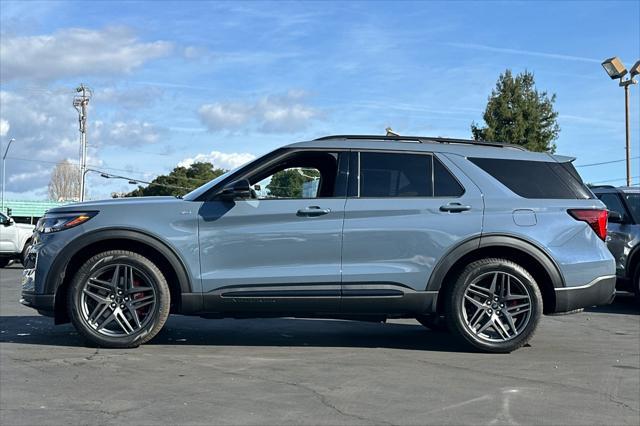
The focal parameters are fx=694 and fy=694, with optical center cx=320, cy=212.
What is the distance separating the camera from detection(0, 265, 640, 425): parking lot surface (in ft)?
14.6

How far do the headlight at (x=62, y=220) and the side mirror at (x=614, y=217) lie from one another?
7.34 meters

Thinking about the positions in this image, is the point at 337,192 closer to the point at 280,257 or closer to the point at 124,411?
the point at 280,257

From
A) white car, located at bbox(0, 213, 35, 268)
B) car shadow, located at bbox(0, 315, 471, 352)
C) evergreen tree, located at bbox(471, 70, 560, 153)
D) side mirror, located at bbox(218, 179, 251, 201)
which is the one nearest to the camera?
side mirror, located at bbox(218, 179, 251, 201)

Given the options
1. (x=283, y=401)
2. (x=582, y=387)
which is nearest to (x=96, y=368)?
(x=283, y=401)

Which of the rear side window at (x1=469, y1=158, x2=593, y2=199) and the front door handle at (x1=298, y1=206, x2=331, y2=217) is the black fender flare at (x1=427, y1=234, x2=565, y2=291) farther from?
the front door handle at (x1=298, y1=206, x2=331, y2=217)

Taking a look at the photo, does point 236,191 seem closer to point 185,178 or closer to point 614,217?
point 614,217

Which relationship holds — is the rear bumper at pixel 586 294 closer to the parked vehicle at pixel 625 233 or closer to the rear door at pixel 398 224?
the rear door at pixel 398 224

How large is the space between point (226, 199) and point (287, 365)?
5.11ft

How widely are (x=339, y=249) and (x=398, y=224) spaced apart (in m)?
0.58

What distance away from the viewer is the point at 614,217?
10.2m

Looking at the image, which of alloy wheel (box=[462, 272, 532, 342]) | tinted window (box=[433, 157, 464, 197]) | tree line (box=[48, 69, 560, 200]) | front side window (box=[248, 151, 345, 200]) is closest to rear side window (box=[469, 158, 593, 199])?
tinted window (box=[433, 157, 464, 197])

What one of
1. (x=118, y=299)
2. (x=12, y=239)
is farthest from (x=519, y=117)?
(x=118, y=299)

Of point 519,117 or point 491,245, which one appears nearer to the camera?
point 491,245

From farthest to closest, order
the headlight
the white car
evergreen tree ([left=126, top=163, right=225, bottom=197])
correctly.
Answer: evergreen tree ([left=126, top=163, right=225, bottom=197])
the white car
the headlight
